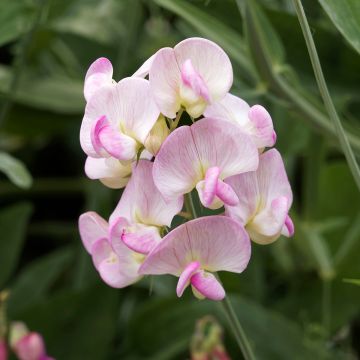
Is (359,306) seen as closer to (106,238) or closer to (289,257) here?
(289,257)

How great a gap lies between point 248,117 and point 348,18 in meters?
0.14

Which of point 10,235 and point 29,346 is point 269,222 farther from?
point 10,235

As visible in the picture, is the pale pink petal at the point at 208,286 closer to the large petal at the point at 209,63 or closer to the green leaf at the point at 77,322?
the large petal at the point at 209,63

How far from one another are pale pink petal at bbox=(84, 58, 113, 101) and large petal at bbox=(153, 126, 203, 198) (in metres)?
0.06

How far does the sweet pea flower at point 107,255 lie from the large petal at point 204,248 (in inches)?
1.1

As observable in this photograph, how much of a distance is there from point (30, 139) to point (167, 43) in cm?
28

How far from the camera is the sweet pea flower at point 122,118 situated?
433 millimetres

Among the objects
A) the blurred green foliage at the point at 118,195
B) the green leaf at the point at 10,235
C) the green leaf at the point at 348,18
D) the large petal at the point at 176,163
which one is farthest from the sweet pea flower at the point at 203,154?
the green leaf at the point at 10,235

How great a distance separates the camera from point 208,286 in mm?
429

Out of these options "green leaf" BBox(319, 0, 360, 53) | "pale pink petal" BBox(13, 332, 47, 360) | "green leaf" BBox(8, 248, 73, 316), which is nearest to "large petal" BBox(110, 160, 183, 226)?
"green leaf" BBox(319, 0, 360, 53)

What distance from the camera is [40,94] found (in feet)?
3.45

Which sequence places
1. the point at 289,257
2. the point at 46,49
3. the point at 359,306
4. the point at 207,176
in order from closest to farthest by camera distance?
the point at 207,176
the point at 359,306
the point at 289,257
the point at 46,49

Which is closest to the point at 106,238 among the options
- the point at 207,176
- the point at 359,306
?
the point at 207,176

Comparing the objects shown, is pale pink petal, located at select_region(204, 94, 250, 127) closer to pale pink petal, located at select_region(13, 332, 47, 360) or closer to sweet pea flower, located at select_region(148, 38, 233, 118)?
sweet pea flower, located at select_region(148, 38, 233, 118)
